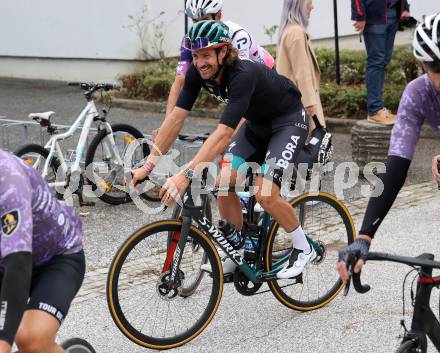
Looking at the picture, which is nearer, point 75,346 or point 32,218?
point 32,218

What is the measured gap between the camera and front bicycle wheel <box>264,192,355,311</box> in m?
5.67

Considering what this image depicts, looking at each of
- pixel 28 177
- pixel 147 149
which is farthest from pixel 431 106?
pixel 147 149

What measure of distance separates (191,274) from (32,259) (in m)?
2.54

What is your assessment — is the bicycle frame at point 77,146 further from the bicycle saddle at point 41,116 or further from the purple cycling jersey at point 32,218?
the purple cycling jersey at point 32,218

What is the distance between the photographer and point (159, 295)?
517cm

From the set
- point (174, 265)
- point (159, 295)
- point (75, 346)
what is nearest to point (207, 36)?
point (174, 265)

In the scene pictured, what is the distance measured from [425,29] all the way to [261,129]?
7.42 feet

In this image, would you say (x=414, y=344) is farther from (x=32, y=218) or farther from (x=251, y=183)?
(x=251, y=183)

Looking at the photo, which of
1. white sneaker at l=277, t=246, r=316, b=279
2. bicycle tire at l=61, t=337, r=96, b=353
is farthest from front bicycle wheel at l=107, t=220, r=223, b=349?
bicycle tire at l=61, t=337, r=96, b=353

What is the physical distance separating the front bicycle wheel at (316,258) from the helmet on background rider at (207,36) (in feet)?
4.15

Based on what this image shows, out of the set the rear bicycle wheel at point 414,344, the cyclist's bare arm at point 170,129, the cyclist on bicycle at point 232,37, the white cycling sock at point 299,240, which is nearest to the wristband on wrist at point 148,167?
the cyclist's bare arm at point 170,129

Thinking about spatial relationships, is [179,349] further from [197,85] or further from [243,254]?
[197,85]

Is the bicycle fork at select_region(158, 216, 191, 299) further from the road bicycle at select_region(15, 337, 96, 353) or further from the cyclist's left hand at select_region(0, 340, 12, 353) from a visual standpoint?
the cyclist's left hand at select_region(0, 340, 12, 353)

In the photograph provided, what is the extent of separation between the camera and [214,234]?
5273 mm
